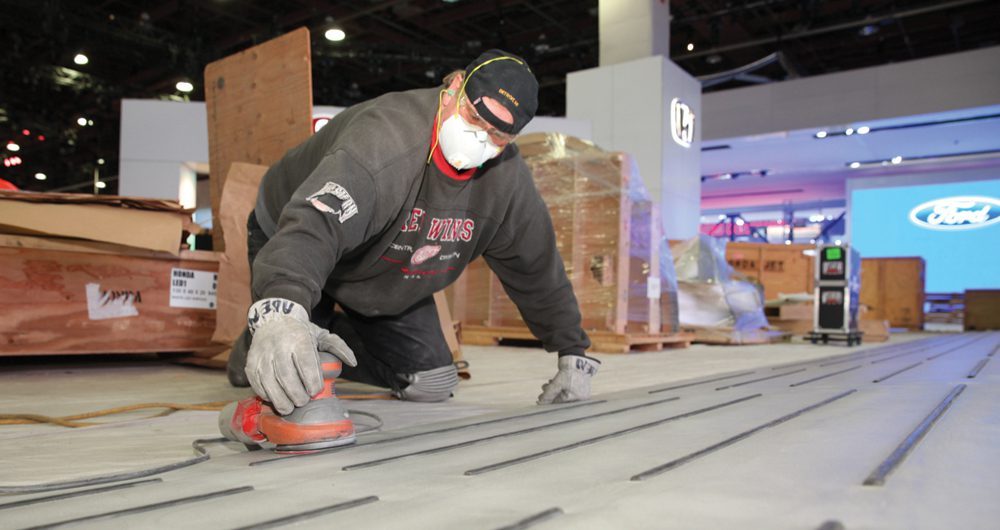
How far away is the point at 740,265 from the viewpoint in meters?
9.70

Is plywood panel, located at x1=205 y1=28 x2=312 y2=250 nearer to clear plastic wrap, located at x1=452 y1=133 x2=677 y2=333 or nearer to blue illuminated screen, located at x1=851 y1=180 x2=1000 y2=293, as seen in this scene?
clear plastic wrap, located at x1=452 y1=133 x2=677 y2=333

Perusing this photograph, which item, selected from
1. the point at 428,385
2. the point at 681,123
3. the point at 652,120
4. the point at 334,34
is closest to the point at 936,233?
the point at 681,123

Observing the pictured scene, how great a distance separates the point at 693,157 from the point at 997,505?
8701 millimetres

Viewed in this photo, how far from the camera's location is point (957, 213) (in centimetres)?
1322

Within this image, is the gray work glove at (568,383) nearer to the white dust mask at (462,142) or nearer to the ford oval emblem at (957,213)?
the white dust mask at (462,142)

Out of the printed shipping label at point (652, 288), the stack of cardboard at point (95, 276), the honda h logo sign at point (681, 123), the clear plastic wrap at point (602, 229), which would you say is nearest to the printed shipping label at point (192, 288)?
the stack of cardboard at point (95, 276)

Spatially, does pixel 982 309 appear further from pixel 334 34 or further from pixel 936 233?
pixel 334 34

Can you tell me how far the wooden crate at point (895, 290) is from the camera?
1190 cm

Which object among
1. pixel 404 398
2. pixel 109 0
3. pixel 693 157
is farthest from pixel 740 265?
pixel 109 0

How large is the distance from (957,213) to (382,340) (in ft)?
45.7

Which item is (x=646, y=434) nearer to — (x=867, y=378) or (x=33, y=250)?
(x=867, y=378)

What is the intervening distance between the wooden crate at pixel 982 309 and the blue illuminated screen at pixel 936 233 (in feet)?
3.67

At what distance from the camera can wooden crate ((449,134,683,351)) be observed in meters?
5.32

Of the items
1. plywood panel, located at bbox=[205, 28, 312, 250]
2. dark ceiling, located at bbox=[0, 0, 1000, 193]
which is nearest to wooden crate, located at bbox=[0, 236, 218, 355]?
plywood panel, located at bbox=[205, 28, 312, 250]
